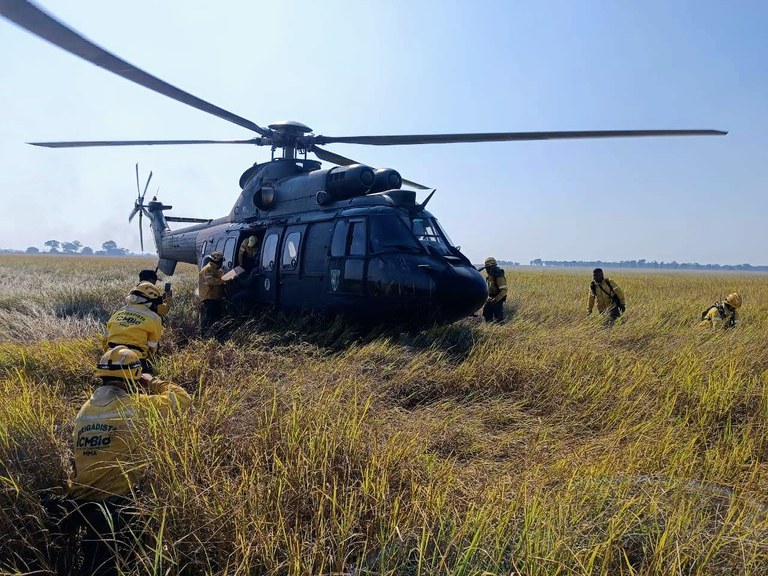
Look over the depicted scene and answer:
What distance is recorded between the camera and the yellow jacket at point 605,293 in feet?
29.8

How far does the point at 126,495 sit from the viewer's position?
2.72m

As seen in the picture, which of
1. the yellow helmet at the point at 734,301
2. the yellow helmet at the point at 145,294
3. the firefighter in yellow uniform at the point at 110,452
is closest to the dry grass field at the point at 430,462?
the firefighter in yellow uniform at the point at 110,452

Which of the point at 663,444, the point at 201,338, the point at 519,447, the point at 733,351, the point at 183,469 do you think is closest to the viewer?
the point at 183,469

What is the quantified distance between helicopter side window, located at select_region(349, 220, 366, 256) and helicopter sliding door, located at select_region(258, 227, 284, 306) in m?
1.56

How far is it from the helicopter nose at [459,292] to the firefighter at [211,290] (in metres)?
3.70

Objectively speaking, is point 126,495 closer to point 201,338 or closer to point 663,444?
point 663,444

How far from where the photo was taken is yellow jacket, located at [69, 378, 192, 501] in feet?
8.86

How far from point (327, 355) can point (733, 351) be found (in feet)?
14.3

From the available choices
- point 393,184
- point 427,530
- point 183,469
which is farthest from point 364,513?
point 393,184

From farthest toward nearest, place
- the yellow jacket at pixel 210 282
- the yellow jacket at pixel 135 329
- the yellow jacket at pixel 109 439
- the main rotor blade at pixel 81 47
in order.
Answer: the yellow jacket at pixel 210 282 → the main rotor blade at pixel 81 47 → the yellow jacket at pixel 135 329 → the yellow jacket at pixel 109 439

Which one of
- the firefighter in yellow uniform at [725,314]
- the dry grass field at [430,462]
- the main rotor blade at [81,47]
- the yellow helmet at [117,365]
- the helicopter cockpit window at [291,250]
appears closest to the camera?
the dry grass field at [430,462]

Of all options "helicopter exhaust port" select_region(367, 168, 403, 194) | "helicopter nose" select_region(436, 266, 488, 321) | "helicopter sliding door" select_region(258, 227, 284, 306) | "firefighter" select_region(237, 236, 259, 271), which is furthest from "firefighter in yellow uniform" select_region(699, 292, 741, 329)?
"firefighter" select_region(237, 236, 259, 271)

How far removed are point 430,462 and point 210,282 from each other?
6126mm

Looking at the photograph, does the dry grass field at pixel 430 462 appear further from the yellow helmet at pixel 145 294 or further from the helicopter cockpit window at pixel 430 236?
the helicopter cockpit window at pixel 430 236
